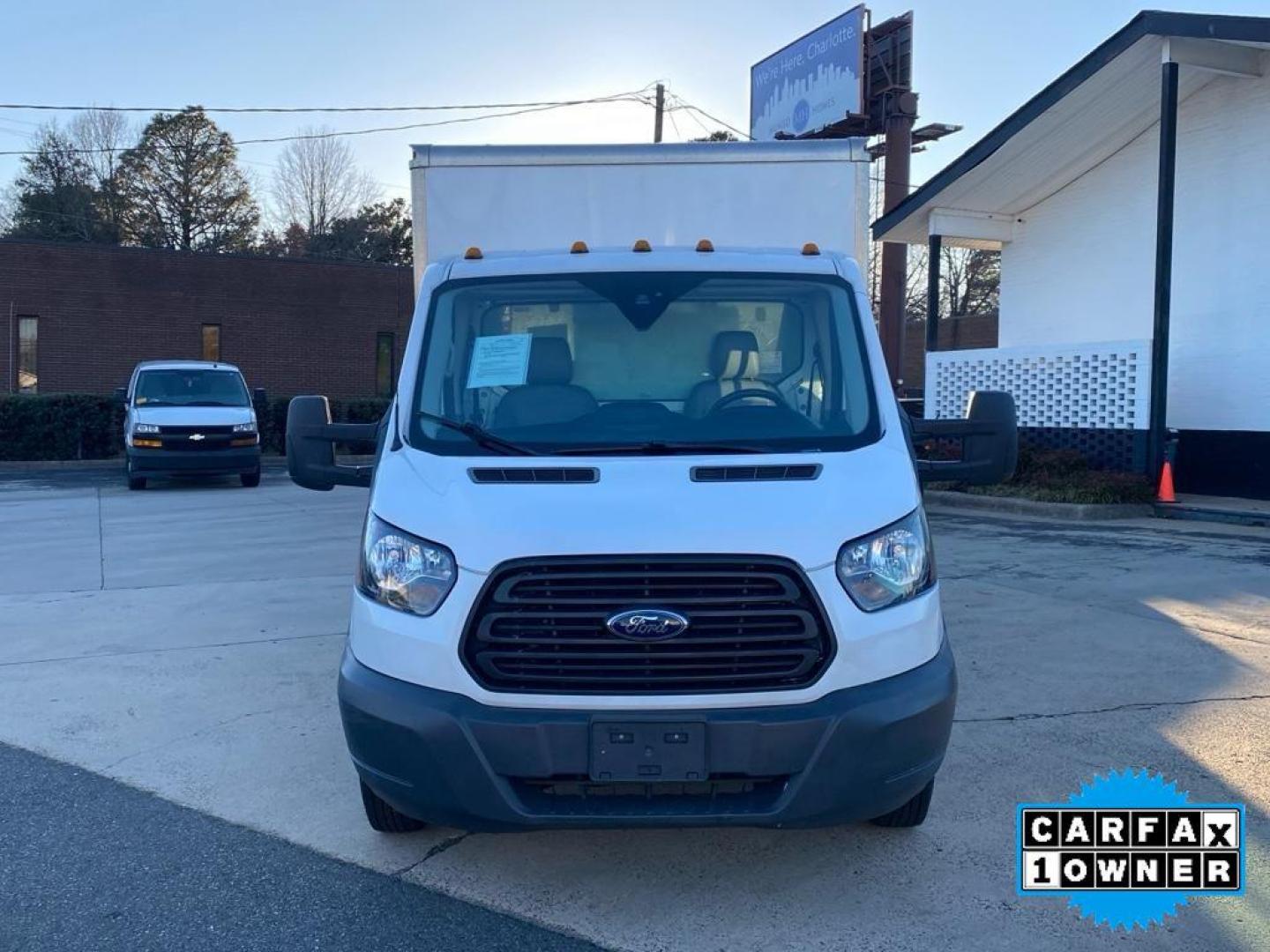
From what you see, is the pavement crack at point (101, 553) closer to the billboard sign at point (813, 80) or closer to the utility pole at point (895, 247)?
the utility pole at point (895, 247)

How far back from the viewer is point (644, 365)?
175 inches

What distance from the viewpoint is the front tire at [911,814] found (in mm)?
3963

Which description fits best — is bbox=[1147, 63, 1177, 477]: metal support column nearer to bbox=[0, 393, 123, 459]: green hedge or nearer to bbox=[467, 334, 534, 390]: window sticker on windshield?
bbox=[467, 334, 534, 390]: window sticker on windshield

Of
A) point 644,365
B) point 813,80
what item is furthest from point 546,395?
point 813,80

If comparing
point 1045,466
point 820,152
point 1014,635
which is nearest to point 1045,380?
point 1045,466

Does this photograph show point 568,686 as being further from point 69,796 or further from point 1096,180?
point 1096,180

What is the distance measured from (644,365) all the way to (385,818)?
6.47 feet

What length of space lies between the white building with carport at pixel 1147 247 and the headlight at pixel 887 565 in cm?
1139

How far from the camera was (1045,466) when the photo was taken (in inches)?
561

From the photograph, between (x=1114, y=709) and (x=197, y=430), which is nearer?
(x=1114, y=709)

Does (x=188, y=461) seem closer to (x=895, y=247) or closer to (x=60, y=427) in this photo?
(x=60, y=427)

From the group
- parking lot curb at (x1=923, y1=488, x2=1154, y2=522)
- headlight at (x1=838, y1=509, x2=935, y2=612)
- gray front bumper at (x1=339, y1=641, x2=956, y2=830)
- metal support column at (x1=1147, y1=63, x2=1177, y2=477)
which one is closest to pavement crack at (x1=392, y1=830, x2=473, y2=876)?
gray front bumper at (x1=339, y1=641, x2=956, y2=830)

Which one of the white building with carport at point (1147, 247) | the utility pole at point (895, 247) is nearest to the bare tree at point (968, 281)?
the utility pole at point (895, 247)

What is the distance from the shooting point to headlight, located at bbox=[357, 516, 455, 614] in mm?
3377
